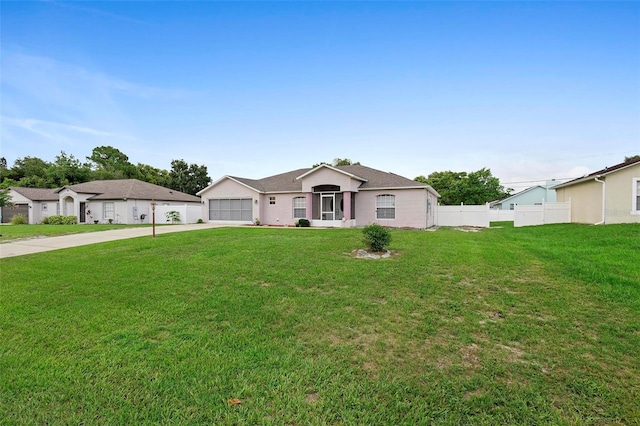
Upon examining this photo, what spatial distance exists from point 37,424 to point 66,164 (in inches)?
2109

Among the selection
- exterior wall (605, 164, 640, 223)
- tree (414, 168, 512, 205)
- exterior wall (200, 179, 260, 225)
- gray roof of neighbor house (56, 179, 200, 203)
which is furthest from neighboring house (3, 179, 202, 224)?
tree (414, 168, 512, 205)

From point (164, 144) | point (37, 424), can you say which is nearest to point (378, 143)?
point (164, 144)

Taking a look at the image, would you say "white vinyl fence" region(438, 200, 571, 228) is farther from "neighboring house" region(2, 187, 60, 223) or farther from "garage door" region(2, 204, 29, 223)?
"garage door" region(2, 204, 29, 223)

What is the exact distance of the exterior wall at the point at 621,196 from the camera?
48.0ft

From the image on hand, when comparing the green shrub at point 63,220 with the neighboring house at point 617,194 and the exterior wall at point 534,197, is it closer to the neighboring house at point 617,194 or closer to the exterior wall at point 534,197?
the neighboring house at point 617,194

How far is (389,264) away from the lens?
24.1 ft

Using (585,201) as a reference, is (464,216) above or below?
below

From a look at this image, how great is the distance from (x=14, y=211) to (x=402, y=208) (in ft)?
121

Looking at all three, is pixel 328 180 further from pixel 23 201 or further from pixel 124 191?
pixel 23 201

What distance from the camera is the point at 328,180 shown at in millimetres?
19891

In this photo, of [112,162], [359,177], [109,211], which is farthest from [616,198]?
[112,162]

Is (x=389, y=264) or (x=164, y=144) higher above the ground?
(x=164, y=144)

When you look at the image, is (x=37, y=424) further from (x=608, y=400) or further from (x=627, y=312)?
(x=627, y=312)

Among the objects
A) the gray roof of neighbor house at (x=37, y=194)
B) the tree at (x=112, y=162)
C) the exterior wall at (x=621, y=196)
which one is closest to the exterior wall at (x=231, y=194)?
the gray roof of neighbor house at (x=37, y=194)
